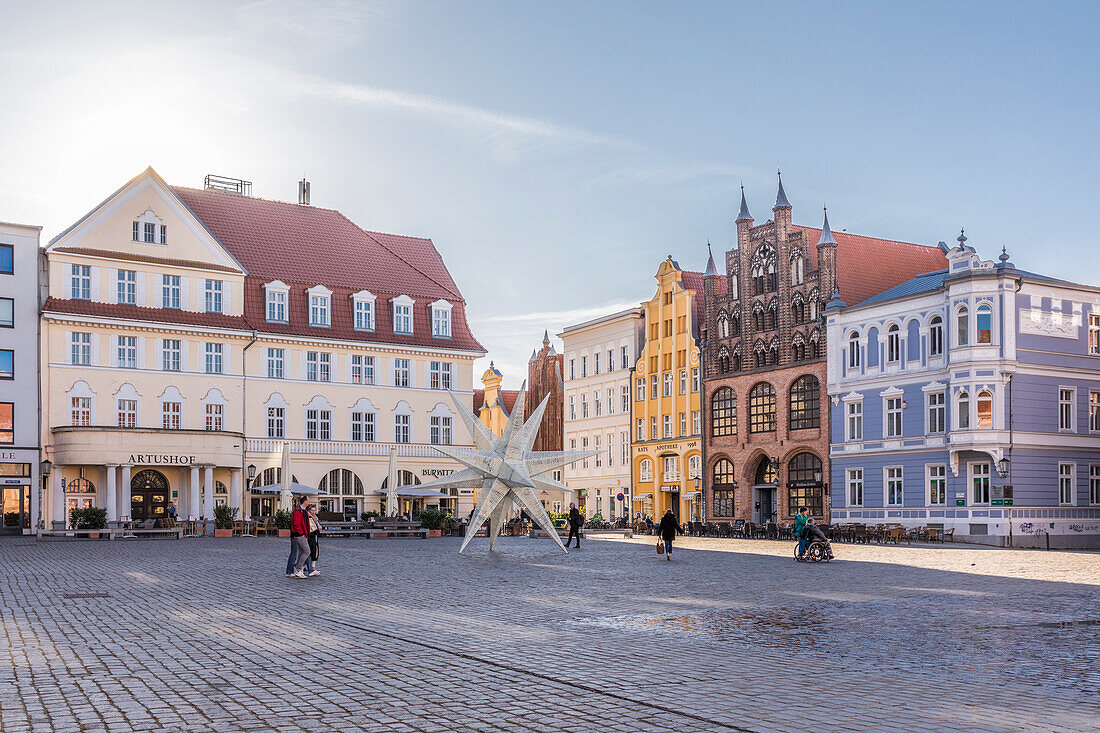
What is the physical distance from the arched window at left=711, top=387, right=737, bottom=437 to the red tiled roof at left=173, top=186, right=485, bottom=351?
14.8m

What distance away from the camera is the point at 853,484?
61.4 meters

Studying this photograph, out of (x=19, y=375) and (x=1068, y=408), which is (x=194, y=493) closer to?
(x=19, y=375)

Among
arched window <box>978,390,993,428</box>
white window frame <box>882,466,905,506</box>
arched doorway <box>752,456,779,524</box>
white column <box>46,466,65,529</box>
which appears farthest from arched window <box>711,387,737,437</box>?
white column <box>46,466,65,529</box>

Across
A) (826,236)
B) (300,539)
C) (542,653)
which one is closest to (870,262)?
(826,236)

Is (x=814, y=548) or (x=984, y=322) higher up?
(x=984, y=322)

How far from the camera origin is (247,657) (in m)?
12.4

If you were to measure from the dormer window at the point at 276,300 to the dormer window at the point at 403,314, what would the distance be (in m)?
6.38

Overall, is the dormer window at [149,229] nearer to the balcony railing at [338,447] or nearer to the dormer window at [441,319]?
the balcony railing at [338,447]

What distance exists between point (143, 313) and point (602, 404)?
35.9m

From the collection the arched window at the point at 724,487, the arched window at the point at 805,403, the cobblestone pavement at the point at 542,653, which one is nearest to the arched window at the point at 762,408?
the arched window at the point at 805,403

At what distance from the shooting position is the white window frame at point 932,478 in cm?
5603

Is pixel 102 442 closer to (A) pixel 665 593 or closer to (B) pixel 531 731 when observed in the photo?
(A) pixel 665 593

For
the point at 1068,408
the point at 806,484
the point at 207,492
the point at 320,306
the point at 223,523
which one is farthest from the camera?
the point at 320,306

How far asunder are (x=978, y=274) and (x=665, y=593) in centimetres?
3741
